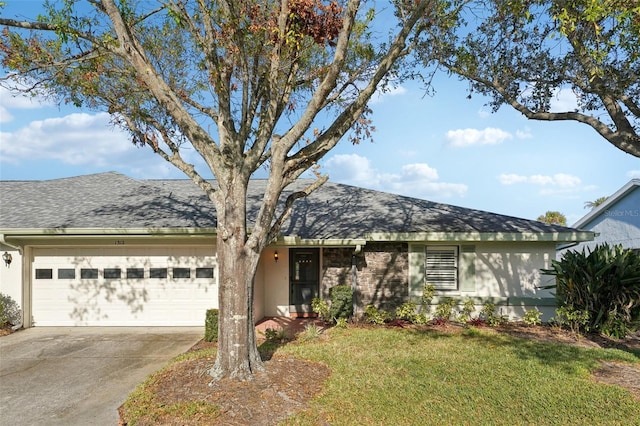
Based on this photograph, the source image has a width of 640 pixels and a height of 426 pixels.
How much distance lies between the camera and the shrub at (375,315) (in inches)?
416

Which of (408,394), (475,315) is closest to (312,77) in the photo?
(408,394)

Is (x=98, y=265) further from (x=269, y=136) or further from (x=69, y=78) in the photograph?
(x=269, y=136)

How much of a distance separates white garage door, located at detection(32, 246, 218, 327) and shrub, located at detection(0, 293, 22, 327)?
1.27 ft

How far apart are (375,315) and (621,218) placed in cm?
1495

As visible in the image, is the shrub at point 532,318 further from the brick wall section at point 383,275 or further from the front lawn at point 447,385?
the brick wall section at point 383,275

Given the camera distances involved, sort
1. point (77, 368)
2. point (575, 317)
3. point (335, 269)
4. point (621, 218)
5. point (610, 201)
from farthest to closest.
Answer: point (610, 201)
point (621, 218)
point (335, 269)
point (575, 317)
point (77, 368)

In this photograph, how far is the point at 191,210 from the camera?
41.2 ft

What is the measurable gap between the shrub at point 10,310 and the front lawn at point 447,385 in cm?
674

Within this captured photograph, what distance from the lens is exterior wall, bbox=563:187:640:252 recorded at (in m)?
17.6

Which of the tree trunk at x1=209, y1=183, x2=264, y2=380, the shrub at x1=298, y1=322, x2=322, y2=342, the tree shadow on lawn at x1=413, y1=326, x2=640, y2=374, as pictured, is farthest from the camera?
the shrub at x1=298, y1=322, x2=322, y2=342

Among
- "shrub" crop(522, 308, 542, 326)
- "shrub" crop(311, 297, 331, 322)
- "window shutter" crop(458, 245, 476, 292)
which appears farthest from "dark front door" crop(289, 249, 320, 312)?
"shrub" crop(522, 308, 542, 326)

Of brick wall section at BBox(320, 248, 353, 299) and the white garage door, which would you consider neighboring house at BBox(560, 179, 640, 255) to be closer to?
brick wall section at BBox(320, 248, 353, 299)

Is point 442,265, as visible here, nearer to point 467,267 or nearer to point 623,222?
point 467,267

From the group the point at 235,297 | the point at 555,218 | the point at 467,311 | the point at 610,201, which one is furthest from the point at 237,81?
the point at 555,218
